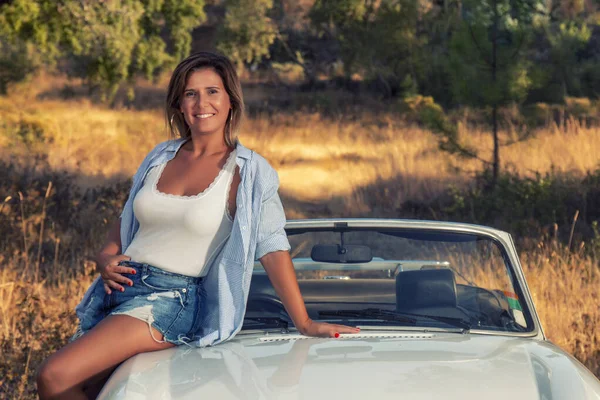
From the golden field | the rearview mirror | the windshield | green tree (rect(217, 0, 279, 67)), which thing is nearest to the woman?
the windshield

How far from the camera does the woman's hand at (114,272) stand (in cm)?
315

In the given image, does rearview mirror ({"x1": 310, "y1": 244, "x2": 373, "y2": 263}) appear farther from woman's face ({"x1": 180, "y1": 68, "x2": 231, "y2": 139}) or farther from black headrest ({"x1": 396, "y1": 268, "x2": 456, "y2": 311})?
woman's face ({"x1": 180, "y1": 68, "x2": 231, "y2": 139})

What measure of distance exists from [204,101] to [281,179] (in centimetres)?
1407

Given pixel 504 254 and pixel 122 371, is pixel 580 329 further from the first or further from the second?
pixel 122 371

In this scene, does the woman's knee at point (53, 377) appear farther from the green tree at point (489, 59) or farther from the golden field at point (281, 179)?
the green tree at point (489, 59)

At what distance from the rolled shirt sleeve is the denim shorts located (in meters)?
0.26

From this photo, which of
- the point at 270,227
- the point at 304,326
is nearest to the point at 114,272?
the point at 270,227

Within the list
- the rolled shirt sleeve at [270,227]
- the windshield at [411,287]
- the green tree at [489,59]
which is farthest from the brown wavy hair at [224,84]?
the green tree at [489,59]

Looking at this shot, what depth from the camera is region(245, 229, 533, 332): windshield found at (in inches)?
144

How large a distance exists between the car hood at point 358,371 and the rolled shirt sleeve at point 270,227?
352 millimetres

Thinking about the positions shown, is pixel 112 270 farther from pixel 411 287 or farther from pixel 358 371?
pixel 411 287

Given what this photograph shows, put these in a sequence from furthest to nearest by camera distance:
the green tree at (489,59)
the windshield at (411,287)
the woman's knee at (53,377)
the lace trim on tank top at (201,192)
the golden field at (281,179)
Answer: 1. the green tree at (489,59)
2. the golden field at (281,179)
3. the windshield at (411,287)
4. the lace trim on tank top at (201,192)
5. the woman's knee at (53,377)

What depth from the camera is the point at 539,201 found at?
446 inches

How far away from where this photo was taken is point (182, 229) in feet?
10.4
